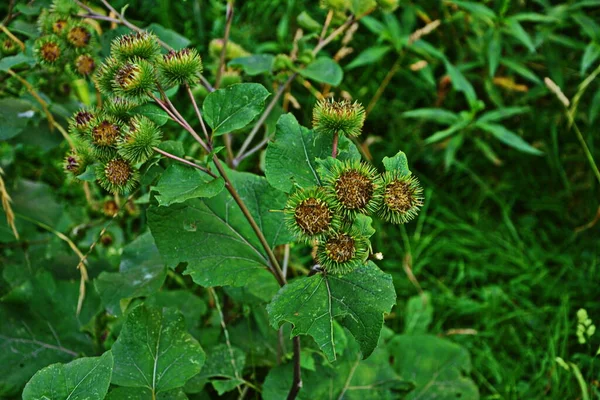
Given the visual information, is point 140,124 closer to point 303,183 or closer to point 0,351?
point 303,183

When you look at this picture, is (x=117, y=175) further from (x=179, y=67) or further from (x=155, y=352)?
(x=155, y=352)

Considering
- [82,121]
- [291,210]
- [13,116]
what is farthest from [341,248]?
[13,116]

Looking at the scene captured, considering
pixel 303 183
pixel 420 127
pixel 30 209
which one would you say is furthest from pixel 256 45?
pixel 303 183

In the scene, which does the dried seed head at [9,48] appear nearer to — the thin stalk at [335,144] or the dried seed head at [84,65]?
the dried seed head at [84,65]

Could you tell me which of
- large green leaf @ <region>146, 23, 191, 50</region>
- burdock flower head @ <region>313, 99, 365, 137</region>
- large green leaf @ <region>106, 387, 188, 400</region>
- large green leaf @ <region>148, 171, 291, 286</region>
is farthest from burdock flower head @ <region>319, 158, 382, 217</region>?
large green leaf @ <region>146, 23, 191, 50</region>

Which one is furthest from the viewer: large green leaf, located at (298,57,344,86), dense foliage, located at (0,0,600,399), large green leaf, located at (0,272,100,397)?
large green leaf, located at (298,57,344,86)

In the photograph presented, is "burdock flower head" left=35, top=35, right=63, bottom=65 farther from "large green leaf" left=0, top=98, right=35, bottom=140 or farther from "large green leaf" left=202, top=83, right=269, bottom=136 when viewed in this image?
"large green leaf" left=202, top=83, right=269, bottom=136
